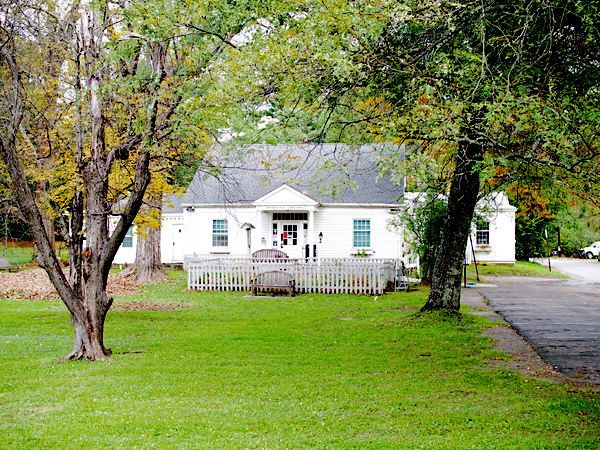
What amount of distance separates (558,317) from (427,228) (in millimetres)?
10915

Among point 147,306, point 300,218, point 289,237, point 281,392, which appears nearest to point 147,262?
point 289,237

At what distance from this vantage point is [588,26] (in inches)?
319

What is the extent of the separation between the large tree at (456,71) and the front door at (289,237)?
25.4m

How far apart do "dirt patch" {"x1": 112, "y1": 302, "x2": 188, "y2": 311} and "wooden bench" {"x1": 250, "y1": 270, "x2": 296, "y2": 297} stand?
3.71m

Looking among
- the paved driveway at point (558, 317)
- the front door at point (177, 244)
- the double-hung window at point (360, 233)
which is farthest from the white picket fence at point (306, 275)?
the front door at point (177, 244)

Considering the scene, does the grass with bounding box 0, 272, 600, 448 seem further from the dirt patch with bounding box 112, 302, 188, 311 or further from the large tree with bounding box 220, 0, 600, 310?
the dirt patch with bounding box 112, 302, 188, 311

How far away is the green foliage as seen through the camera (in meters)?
27.9

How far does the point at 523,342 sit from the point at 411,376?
4437mm

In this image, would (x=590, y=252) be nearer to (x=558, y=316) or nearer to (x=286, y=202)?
(x=286, y=202)

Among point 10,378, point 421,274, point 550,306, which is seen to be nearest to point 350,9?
point 10,378

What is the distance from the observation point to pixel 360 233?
115ft

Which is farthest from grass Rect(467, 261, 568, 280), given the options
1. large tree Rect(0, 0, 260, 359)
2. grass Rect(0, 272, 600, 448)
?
large tree Rect(0, 0, 260, 359)

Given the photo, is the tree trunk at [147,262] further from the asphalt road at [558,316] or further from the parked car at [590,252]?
the parked car at [590,252]

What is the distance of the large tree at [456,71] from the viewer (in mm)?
8133
